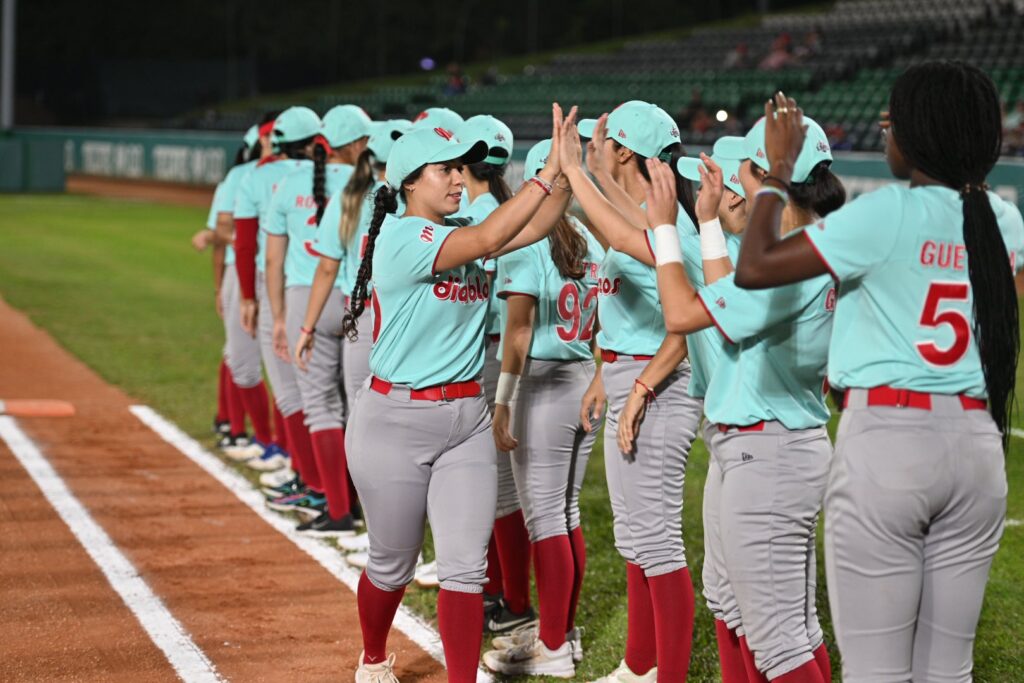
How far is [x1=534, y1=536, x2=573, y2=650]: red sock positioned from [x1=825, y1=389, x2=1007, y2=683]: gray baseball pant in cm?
197

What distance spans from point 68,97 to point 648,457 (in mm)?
52844

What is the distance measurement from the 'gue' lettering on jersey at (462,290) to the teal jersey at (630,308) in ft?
1.51

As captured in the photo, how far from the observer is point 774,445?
3.42 meters

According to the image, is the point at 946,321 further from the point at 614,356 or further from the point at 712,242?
the point at 614,356

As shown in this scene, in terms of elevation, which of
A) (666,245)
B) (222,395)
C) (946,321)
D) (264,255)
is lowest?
(222,395)

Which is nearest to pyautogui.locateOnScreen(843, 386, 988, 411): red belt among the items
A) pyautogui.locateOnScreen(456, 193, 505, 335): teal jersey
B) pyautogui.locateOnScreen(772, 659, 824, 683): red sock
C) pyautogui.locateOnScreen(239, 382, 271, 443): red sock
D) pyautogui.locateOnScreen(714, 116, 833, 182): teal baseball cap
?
pyautogui.locateOnScreen(714, 116, 833, 182): teal baseball cap

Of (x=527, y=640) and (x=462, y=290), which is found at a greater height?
(x=462, y=290)

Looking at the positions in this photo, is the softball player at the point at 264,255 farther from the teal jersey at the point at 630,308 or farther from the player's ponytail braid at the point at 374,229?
the teal jersey at the point at 630,308

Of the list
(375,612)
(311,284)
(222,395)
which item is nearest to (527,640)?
(375,612)

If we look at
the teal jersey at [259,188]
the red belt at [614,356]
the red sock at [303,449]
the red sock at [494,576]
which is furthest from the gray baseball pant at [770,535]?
the teal jersey at [259,188]

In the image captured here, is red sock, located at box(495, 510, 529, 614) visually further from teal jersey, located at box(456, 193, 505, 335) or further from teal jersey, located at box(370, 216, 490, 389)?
teal jersey, located at box(370, 216, 490, 389)

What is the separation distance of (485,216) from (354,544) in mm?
2375

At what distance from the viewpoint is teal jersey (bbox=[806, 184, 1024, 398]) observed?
2.78 metres

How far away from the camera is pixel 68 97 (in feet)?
172
